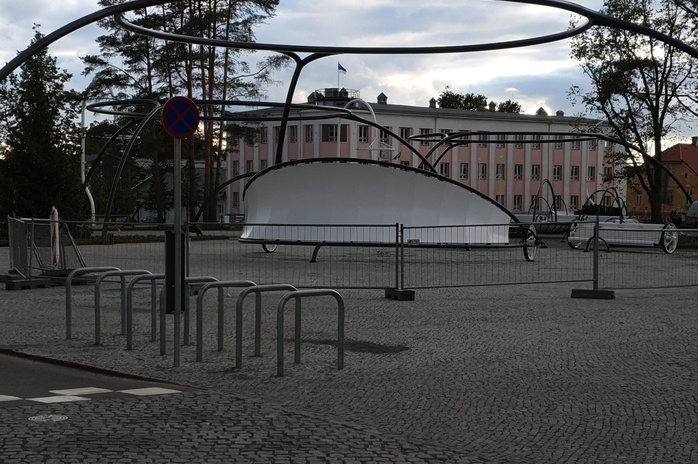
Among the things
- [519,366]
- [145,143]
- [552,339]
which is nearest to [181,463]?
[519,366]

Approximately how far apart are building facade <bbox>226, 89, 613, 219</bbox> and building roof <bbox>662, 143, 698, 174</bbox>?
23.7 meters

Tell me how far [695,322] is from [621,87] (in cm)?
4074

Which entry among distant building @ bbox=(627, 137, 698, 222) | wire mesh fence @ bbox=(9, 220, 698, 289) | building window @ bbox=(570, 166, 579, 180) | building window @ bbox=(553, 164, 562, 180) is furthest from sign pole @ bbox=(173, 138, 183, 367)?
distant building @ bbox=(627, 137, 698, 222)

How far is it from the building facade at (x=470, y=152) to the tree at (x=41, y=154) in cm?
6311

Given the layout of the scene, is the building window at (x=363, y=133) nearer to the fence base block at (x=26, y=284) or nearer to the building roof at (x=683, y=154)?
the building roof at (x=683, y=154)

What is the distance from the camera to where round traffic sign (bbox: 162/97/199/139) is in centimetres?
1063

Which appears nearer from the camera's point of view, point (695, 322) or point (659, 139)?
point (695, 322)

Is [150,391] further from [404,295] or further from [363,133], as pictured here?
[363,133]

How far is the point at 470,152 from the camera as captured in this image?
10338cm

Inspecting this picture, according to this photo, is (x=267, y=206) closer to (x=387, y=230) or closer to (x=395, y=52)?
(x=395, y=52)

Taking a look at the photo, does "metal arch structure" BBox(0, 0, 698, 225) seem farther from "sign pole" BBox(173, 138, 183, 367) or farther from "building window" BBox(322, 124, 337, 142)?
"building window" BBox(322, 124, 337, 142)

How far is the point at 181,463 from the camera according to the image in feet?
20.5

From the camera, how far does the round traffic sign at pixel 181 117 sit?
10.6 metres

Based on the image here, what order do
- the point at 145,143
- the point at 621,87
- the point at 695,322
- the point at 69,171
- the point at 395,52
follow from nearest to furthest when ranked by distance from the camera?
the point at 695,322
the point at 395,52
the point at 69,171
the point at 621,87
the point at 145,143
